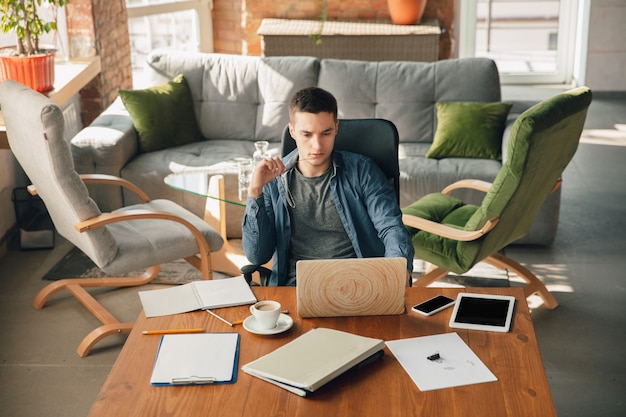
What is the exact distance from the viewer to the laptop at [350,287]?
2127 mm

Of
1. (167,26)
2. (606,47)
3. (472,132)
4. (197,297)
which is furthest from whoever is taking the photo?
(606,47)

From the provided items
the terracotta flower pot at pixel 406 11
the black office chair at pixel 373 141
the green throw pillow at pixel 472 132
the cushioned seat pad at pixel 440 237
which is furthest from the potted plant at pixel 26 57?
the terracotta flower pot at pixel 406 11

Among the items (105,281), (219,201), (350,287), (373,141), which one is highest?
(373,141)

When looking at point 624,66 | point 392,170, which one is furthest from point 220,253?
point 624,66

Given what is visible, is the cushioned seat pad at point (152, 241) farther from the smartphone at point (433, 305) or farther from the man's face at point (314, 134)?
the smartphone at point (433, 305)

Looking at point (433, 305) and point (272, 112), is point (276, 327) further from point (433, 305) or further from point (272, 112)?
point (272, 112)

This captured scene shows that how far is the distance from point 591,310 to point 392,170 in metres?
1.40

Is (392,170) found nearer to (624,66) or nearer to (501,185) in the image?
(501,185)

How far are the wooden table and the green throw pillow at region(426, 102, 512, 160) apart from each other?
99.4 inches

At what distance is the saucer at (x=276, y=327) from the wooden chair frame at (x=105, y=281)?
1.30 m

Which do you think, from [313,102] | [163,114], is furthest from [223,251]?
[313,102]

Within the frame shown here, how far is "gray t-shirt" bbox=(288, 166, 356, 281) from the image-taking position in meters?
2.83

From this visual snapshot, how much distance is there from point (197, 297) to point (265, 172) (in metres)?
0.53

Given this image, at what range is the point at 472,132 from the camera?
455cm
